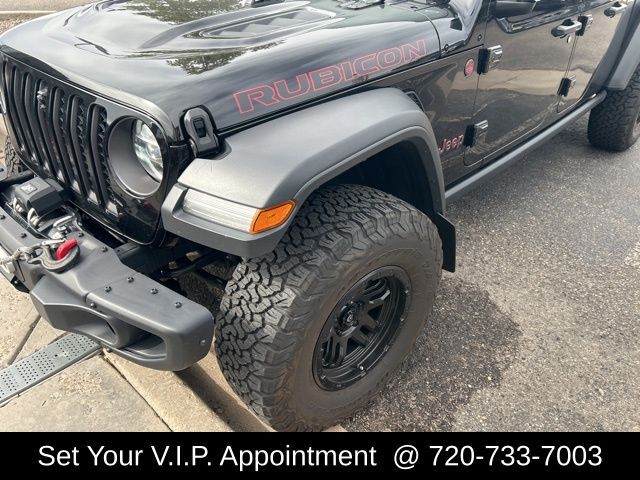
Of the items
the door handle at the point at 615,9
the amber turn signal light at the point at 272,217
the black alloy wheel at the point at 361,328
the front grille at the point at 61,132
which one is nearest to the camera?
the amber turn signal light at the point at 272,217

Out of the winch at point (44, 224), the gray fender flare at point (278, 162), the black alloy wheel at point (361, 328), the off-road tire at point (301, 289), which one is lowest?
the black alloy wheel at point (361, 328)

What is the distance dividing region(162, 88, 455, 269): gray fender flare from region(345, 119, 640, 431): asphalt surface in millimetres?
1146

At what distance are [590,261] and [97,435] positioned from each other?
9.49 ft

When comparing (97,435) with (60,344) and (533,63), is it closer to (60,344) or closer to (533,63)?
(60,344)

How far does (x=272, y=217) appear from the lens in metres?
1.57

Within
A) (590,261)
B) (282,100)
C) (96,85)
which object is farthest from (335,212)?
(590,261)

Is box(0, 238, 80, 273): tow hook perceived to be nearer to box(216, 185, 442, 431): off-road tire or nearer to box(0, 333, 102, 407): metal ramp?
box(216, 185, 442, 431): off-road tire

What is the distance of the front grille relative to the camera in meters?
1.87

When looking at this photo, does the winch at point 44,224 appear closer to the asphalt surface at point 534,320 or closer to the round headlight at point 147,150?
the round headlight at point 147,150

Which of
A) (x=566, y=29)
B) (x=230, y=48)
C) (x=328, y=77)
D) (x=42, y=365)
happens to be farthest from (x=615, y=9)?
(x=42, y=365)

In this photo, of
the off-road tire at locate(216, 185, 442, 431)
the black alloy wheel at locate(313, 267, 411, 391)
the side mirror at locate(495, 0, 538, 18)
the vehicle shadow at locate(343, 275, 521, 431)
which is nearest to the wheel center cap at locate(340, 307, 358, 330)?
the black alloy wheel at locate(313, 267, 411, 391)

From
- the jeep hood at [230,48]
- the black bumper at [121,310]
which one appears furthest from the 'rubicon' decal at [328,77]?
the black bumper at [121,310]

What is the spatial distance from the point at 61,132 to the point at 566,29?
8.86 feet

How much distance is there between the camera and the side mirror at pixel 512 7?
8.17 ft
